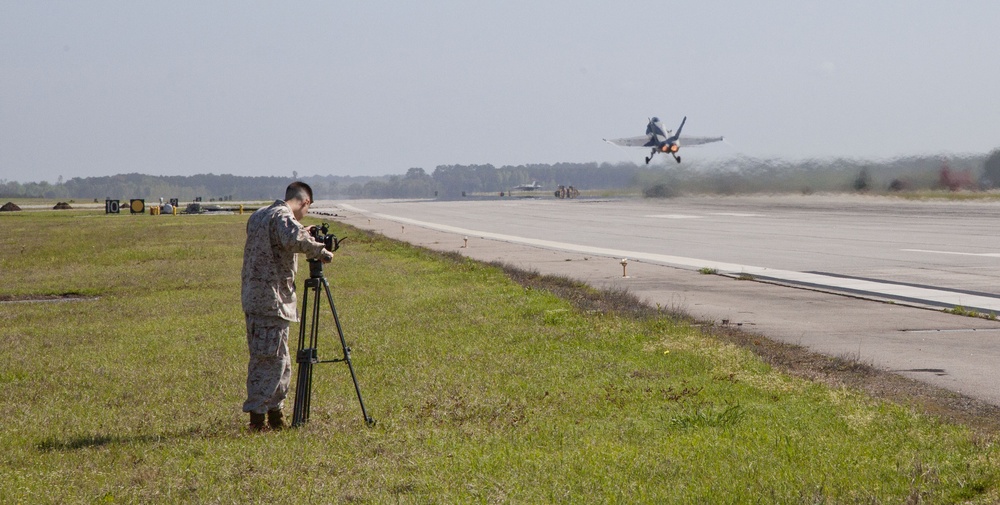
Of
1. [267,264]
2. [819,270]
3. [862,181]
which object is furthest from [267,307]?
[862,181]

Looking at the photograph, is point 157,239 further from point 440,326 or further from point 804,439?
point 804,439

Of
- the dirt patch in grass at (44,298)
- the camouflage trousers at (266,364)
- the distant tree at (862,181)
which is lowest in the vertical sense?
the dirt patch in grass at (44,298)

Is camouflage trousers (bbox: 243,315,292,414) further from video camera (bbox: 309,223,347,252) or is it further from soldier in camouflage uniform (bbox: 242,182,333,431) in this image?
video camera (bbox: 309,223,347,252)

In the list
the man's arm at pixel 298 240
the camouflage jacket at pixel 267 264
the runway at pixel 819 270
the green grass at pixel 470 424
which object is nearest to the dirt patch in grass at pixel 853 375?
the runway at pixel 819 270

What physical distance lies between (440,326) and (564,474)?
8422 millimetres

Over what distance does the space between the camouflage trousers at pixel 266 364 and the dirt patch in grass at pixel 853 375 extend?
548 cm

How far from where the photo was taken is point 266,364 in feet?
30.5

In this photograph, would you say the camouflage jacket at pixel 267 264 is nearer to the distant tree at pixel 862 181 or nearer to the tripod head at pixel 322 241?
the tripod head at pixel 322 241

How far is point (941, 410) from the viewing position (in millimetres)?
9633

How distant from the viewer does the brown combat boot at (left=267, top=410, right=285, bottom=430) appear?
368 inches

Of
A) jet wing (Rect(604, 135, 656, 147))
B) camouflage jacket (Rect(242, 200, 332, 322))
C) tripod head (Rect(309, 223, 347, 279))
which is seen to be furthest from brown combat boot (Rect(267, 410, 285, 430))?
jet wing (Rect(604, 135, 656, 147))

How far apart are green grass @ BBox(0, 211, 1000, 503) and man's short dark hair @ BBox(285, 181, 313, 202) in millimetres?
2031

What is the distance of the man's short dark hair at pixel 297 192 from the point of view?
944 cm

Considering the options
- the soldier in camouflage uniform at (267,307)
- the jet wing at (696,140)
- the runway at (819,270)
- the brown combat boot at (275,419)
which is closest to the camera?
the soldier in camouflage uniform at (267,307)
